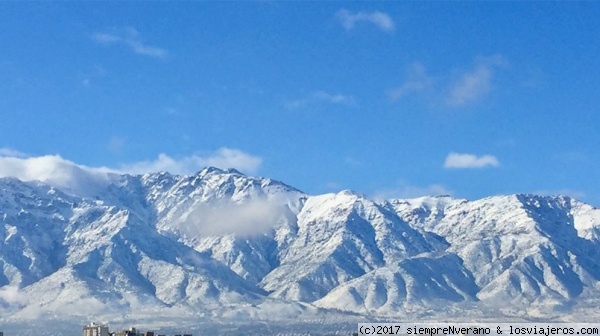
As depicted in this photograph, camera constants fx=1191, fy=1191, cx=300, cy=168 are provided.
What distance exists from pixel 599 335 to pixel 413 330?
2337 centimetres

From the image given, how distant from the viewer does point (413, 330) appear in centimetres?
15325

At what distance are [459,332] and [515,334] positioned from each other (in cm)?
2711

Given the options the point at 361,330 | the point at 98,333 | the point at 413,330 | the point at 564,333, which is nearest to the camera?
the point at 564,333

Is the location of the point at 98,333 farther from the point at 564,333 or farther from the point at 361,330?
the point at 564,333

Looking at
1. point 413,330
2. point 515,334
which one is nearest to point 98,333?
point 413,330

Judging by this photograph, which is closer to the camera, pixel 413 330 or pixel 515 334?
pixel 515 334

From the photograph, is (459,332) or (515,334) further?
(459,332)

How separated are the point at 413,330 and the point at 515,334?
2103cm

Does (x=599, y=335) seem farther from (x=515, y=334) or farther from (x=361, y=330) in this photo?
(x=361, y=330)

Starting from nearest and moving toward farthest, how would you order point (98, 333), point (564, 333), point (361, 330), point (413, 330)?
point (564, 333) < point (361, 330) < point (413, 330) < point (98, 333)

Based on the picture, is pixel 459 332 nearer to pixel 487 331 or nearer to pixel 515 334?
pixel 487 331

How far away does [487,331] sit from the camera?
154125 millimetres

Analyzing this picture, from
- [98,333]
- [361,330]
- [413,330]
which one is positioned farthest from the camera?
[98,333]

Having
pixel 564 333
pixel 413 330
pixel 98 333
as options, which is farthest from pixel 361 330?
pixel 98 333
